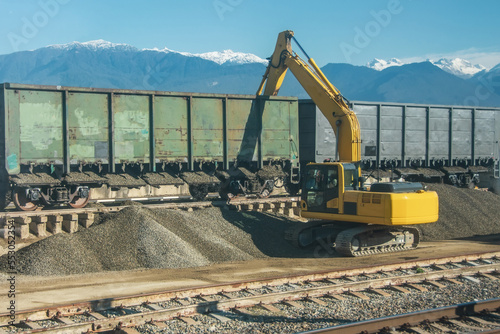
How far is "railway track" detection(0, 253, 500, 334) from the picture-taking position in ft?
26.7

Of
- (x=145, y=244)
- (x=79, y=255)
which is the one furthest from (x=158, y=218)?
(x=79, y=255)

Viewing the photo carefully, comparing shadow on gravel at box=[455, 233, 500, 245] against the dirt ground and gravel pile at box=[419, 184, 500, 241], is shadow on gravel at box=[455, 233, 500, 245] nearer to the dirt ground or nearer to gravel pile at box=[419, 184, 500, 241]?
gravel pile at box=[419, 184, 500, 241]

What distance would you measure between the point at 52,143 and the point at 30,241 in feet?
12.4

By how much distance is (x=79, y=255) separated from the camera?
491 inches

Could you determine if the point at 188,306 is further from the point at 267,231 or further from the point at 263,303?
the point at 267,231

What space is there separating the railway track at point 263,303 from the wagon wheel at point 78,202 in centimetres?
814

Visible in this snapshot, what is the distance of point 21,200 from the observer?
15.8 metres

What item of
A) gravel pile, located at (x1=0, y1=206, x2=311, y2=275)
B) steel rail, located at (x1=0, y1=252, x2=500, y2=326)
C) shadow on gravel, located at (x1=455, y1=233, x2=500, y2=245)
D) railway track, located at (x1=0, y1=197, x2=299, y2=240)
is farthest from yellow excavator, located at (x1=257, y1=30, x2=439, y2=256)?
railway track, located at (x1=0, y1=197, x2=299, y2=240)

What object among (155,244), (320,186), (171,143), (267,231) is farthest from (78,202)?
(320,186)

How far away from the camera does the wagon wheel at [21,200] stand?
51.1 feet

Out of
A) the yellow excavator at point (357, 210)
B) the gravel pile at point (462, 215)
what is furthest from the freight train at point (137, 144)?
the gravel pile at point (462, 215)

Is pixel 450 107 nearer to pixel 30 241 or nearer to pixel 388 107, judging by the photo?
pixel 388 107

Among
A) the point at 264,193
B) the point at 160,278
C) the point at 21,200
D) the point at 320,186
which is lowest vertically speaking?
the point at 160,278

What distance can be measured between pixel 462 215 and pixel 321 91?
6.70 m
